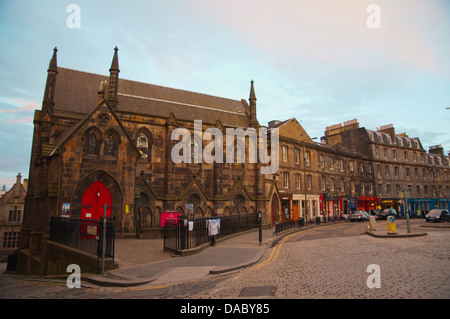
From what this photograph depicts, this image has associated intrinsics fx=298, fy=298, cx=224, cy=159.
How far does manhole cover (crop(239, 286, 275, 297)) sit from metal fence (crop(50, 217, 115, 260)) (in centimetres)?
561

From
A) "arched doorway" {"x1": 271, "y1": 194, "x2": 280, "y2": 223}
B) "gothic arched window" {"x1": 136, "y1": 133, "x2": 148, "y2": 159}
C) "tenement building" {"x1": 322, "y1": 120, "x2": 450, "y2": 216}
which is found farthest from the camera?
→ "tenement building" {"x1": 322, "y1": 120, "x2": 450, "y2": 216}

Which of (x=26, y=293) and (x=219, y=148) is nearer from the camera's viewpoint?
(x=26, y=293)

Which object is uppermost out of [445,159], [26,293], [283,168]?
[445,159]

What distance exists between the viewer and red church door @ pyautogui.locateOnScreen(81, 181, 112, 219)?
1777cm

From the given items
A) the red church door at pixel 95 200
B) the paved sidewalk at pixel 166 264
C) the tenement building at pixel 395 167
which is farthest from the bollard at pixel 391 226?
the tenement building at pixel 395 167

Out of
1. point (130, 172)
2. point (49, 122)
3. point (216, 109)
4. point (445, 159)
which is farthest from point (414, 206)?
point (49, 122)

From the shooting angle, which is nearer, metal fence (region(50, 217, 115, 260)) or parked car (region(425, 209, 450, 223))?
metal fence (region(50, 217, 115, 260))

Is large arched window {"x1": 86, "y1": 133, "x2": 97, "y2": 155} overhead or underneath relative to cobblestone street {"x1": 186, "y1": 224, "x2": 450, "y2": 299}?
overhead

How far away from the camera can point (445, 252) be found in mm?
12094

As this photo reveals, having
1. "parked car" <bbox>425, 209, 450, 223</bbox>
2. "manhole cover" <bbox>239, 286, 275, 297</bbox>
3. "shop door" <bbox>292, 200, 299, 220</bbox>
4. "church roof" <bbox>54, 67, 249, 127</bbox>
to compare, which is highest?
"church roof" <bbox>54, 67, 249, 127</bbox>

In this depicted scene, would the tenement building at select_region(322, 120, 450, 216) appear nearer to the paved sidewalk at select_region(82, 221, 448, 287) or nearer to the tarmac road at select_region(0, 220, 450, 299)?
the paved sidewalk at select_region(82, 221, 448, 287)

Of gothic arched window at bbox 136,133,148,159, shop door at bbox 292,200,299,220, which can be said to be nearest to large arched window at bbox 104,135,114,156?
gothic arched window at bbox 136,133,148,159

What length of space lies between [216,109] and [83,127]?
17.2 metres
